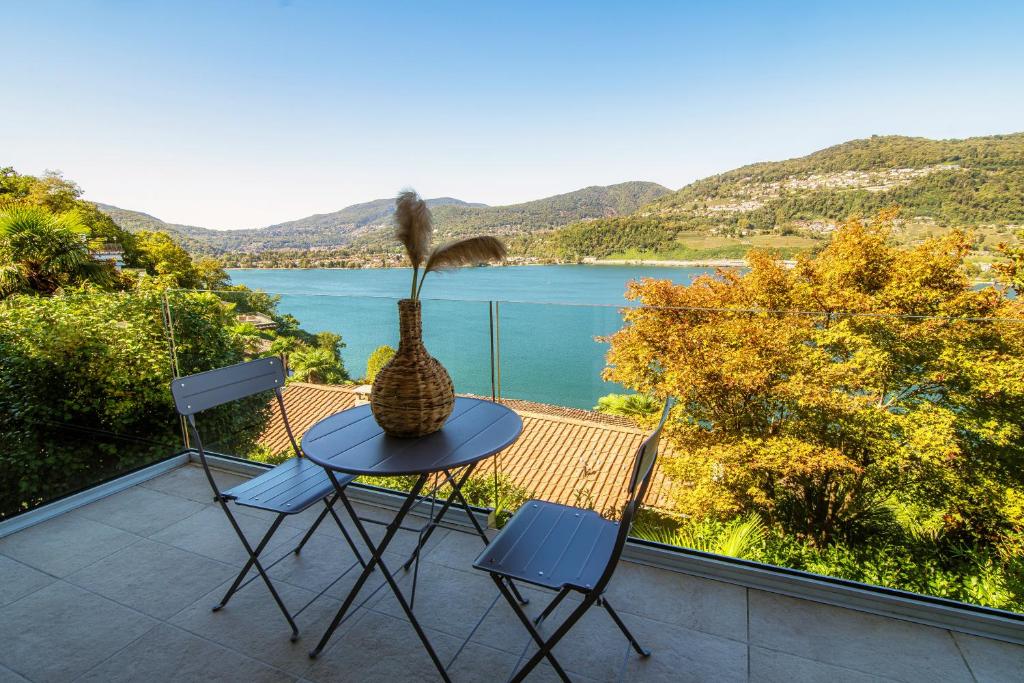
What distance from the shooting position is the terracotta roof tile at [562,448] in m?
2.83

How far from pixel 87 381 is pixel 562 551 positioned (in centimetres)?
367

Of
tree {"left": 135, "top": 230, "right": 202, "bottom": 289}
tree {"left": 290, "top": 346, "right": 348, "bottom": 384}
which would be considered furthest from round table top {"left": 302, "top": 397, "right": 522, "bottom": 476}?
tree {"left": 135, "top": 230, "right": 202, "bottom": 289}

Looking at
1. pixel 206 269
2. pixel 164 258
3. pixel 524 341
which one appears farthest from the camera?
pixel 206 269

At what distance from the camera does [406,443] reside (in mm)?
1771

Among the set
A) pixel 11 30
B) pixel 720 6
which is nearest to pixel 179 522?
pixel 11 30

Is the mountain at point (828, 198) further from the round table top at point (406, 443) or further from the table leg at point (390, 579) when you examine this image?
the table leg at point (390, 579)

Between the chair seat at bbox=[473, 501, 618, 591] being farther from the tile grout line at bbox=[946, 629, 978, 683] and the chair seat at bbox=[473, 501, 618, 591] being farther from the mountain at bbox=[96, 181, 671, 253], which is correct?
the mountain at bbox=[96, 181, 671, 253]

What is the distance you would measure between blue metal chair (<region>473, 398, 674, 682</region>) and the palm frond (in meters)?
Answer: 1.01

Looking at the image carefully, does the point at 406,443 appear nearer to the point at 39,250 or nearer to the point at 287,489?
the point at 287,489

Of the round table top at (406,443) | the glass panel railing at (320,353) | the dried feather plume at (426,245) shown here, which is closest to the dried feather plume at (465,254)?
the dried feather plume at (426,245)

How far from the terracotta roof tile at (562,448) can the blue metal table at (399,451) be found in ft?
2.67

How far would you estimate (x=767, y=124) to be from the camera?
89.7 ft

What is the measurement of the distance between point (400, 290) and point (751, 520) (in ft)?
6.23

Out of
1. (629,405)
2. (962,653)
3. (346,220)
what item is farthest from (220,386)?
(346,220)
